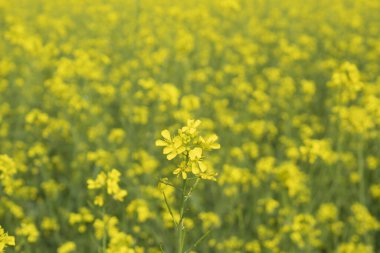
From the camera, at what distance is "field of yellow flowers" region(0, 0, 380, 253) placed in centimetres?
310

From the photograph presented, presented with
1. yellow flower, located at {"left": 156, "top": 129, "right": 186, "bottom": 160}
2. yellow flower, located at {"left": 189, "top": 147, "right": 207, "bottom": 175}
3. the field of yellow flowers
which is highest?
the field of yellow flowers

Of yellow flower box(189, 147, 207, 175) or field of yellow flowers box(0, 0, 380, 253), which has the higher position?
field of yellow flowers box(0, 0, 380, 253)

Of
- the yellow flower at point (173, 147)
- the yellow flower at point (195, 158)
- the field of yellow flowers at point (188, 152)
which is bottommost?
the yellow flower at point (195, 158)

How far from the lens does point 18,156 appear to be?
4070mm

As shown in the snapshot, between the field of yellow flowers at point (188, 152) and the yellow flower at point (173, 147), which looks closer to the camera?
the yellow flower at point (173, 147)

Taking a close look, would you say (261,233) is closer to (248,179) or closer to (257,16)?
(248,179)

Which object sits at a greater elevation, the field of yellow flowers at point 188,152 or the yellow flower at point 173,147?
the field of yellow flowers at point 188,152

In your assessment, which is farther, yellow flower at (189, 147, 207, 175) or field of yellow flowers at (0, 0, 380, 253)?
field of yellow flowers at (0, 0, 380, 253)

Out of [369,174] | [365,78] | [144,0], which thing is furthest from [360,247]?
[144,0]

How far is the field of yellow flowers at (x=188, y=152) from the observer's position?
310 centimetres

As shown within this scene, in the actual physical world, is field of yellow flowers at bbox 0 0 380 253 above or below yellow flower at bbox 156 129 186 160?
above

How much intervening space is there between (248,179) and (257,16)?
7126 mm

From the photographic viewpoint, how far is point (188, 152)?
1446 mm

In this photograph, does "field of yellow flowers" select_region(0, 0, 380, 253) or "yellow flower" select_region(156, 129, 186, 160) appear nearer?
"yellow flower" select_region(156, 129, 186, 160)
